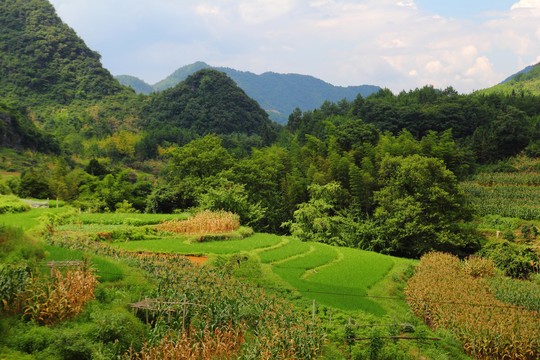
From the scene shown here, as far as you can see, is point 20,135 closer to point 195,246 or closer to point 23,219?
point 23,219

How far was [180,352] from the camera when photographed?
684cm

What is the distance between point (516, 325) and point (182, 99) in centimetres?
7987

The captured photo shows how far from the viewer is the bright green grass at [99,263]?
9.56 meters

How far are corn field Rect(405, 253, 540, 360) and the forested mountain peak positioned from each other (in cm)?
7943

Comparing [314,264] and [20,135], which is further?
[20,135]

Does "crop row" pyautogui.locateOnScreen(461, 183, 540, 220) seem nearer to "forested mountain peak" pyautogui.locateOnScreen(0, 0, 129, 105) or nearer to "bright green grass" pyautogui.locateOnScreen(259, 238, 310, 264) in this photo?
"bright green grass" pyautogui.locateOnScreen(259, 238, 310, 264)

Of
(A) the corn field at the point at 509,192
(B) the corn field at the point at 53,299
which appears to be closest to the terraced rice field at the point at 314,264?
(B) the corn field at the point at 53,299

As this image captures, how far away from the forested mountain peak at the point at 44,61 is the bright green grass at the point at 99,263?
244ft

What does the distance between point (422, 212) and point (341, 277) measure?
1064 cm

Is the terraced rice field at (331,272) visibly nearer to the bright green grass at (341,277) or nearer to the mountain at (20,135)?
the bright green grass at (341,277)

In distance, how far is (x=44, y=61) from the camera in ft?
262

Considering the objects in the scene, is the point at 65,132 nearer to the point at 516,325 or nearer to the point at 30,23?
the point at 30,23

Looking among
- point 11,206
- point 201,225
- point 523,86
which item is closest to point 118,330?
point 201,225

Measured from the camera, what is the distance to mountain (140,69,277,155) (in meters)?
77.2
